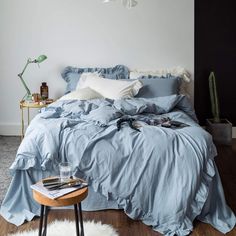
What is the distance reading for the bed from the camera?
2.45m

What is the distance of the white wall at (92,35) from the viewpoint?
14.9 ft

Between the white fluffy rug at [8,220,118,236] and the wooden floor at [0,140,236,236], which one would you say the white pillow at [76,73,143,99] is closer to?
the wooden floor at [0,140,236,236]

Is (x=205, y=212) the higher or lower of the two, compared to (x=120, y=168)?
lower

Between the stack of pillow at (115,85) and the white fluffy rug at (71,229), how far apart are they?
1626 mm

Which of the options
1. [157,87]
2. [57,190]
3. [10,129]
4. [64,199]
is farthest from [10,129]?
→ [64,199]

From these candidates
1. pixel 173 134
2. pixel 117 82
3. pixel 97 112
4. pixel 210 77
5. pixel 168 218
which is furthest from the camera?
pixel 210 77

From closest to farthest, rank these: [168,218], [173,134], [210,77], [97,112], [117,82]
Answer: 1. [168,218]
2. [173,134]
3. [97,112]
4. [117,82]
5. [210,77]

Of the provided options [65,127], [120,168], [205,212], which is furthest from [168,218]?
[65,127]

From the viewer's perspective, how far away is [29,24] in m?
4.64

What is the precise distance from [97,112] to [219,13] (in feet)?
8.11

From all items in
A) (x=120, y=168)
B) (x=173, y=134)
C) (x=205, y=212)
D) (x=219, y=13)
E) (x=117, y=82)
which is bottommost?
(x=205, y=212)

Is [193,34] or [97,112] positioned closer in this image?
[97,112]

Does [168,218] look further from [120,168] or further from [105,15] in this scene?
[105,15]

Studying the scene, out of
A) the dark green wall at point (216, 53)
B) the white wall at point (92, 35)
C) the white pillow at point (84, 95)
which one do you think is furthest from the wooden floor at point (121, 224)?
the white wall at point (92, 35)
